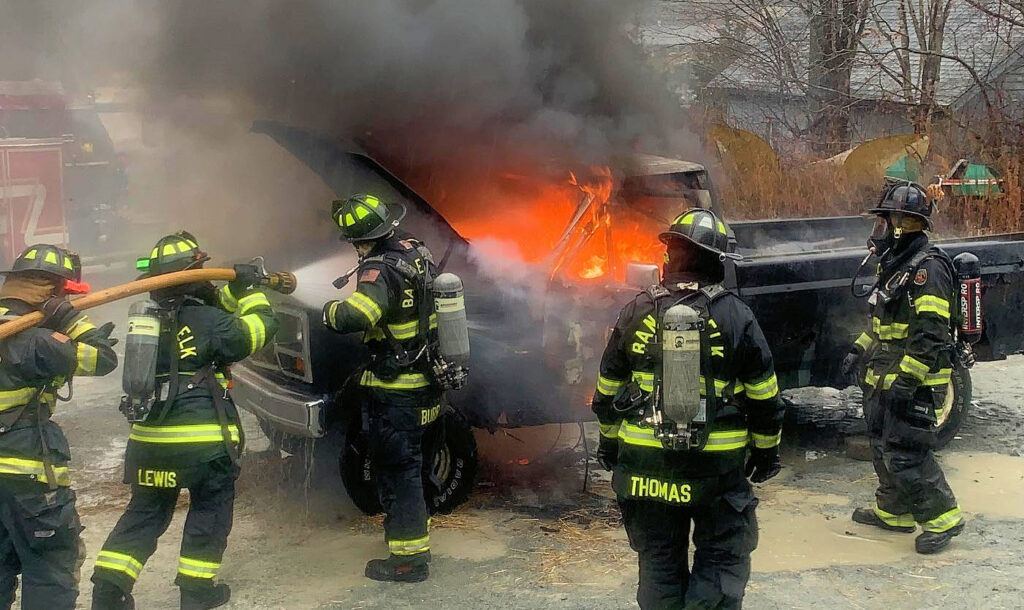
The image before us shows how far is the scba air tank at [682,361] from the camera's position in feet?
10.1

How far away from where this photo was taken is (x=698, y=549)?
3.37 m

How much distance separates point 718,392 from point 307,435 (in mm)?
2187

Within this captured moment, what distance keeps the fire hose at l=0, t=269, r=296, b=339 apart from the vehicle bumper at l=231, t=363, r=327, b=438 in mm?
632

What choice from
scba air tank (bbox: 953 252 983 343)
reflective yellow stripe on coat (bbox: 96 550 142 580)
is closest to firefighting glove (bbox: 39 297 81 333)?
reflective yellow stripe on coat (bbox: 96 550 142 580)

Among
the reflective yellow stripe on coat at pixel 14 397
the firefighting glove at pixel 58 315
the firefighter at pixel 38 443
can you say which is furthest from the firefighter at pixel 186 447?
the reflective yellow stripe on coat at pixel 14 397

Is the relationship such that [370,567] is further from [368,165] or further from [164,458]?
[368,165]

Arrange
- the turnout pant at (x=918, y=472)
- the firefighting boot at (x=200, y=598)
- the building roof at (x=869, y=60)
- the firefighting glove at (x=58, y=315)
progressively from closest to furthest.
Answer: the firefighting glove at (x=58, y=315), the firefighting boot at (x=200, y=598), the turnout pant at (x=918, y=472), the building roof at (x=869, y=60)

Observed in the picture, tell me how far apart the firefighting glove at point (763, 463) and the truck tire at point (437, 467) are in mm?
1932

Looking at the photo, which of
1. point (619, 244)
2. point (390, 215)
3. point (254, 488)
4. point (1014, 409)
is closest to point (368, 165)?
point (390, 215)

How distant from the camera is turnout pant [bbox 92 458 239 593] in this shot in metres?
3.96

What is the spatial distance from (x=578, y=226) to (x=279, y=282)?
1963 millimetres

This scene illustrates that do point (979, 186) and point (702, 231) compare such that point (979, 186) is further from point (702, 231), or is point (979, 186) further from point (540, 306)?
point (702, 231)

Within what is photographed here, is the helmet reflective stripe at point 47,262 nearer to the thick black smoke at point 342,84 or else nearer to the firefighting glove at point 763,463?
the thick black smoke at point 342,84

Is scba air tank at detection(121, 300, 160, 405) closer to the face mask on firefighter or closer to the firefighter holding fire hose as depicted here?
the firefighter holding fire hose
